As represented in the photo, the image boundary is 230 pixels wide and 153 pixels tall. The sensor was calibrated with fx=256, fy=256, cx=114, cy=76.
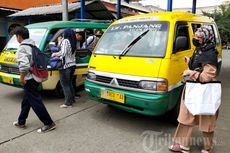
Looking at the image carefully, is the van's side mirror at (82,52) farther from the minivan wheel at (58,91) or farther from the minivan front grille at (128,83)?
the minivan front grille at (128,83)

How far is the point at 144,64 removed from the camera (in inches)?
165

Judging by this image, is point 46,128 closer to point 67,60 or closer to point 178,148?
point 67,60

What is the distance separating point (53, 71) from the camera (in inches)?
226

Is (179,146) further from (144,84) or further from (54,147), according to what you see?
(54,147)

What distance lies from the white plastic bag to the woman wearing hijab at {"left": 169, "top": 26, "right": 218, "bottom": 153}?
87 mm

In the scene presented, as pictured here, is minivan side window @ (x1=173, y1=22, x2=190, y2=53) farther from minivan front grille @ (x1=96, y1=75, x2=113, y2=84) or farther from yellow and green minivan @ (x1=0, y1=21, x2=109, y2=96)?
yellow and green minivan @ (x1=0, y1=21, x2=109, y2=96)

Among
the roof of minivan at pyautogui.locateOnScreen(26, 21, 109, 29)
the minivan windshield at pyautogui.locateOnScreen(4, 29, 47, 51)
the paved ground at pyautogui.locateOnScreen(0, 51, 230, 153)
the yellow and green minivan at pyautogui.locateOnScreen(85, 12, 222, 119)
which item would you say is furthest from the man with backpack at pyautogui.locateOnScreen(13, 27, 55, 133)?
the roof of minivan at pyautogui.locateOnScreen(26, 21, 109, 29)

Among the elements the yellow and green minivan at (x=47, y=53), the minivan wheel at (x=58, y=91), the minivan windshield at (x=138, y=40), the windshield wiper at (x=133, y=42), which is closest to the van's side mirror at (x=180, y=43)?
the minivan windshield at (x=138, y=40)

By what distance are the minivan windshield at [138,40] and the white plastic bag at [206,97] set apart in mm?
1121

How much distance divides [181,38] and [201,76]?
1283 mm

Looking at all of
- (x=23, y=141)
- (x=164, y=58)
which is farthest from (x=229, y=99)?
(x=23, y=141)

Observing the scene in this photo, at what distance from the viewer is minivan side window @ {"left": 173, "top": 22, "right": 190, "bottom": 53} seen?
172 inches

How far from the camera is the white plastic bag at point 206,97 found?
10.5ft

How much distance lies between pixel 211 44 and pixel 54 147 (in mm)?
2587
